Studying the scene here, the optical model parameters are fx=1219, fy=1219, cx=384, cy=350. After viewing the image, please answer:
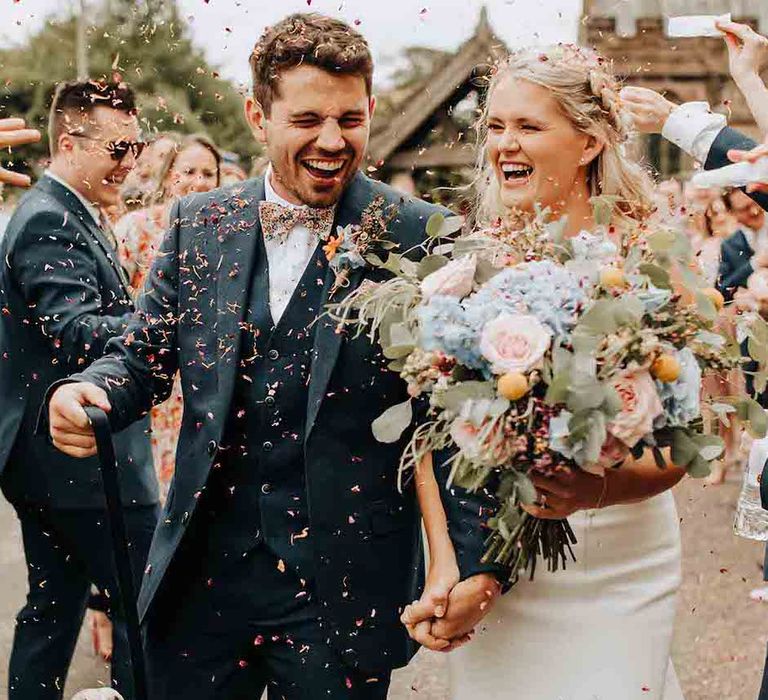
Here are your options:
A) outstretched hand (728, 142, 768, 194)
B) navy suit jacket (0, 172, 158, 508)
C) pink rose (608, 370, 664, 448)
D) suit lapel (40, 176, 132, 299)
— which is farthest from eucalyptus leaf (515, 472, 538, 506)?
suit lapel (40, 176, 132, 299)

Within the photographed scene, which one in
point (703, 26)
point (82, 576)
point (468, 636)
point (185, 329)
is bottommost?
point (82, 576)

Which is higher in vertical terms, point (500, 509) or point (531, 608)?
point (500, 509)

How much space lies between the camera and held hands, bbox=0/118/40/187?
10.8 feet

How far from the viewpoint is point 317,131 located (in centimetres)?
281

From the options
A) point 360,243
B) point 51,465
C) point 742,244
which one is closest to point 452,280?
point 360,243

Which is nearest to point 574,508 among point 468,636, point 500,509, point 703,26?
point 500,509

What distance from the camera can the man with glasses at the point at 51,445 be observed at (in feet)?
13.3

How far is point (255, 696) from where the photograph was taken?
9.85ft

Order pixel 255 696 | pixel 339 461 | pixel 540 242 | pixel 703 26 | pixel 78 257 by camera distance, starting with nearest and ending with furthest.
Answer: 1. pixel 540 242
2. pixel 339 461
3. pixel 255 696
4. pixel 703 26
5. pixel 78 257

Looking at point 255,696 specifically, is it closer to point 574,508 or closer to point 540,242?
point 574,508

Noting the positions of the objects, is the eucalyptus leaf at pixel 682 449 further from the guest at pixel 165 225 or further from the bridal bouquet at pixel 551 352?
the guest at pixel 165 225

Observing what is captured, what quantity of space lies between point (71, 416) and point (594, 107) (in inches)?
60.4

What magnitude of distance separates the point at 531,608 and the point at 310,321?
92 cm

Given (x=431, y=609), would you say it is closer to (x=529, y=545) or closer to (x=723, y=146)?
(x=529, y=545)
